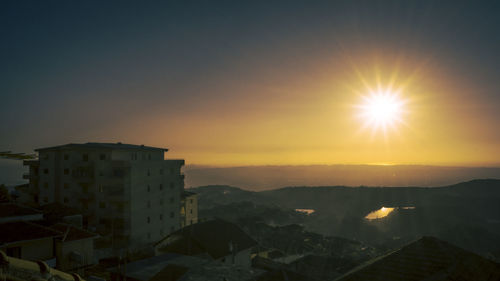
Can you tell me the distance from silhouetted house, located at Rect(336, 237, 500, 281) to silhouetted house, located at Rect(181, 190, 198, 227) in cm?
5699

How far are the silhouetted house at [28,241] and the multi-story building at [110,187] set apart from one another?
2099 centimetres

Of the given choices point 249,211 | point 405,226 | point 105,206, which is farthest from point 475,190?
point 105,206

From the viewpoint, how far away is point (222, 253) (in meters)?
31.9

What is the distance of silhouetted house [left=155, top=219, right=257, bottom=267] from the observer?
3164 centimetres

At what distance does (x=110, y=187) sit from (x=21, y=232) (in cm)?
2333

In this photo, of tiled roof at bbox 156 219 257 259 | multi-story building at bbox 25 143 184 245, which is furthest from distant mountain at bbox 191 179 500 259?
multi-story building at bbox 25 143 184 245

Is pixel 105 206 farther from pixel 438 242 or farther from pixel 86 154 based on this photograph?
pixel 438 242

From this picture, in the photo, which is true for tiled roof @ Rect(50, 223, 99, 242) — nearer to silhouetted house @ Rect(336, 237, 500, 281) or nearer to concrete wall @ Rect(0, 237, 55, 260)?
Answer: concrete wall @ Rect(0, 237, 55, 260)

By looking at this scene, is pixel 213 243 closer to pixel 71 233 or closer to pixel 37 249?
pixel 71 233

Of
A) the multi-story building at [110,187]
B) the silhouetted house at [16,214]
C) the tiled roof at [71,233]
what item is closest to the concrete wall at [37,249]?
the tiled roof at [71,233]

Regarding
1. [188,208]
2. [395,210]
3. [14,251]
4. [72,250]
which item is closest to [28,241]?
[14,251]

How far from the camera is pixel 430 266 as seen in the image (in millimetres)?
8930

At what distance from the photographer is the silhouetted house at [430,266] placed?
8.56 m

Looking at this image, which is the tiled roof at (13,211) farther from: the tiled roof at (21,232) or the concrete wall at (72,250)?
the concrete wall at (72,250)
